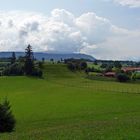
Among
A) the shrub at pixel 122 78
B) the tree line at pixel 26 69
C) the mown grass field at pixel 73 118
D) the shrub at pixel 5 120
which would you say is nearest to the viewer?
the mown grass field at pixel 73 118

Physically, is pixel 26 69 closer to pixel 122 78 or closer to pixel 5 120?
pixel 122 78

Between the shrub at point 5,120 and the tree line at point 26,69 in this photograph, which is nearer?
the shrub at point 5,120

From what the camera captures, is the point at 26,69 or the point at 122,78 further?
the point at 26,69

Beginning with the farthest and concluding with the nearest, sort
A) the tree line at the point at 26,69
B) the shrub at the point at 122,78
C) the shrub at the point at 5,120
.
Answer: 1. the tree line at the point at 26,69
2. the shrub at the point at 122,78
3. the shrub at the point at 5,120

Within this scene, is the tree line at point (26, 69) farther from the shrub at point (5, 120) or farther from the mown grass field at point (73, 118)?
the shrub at point (5, 120)

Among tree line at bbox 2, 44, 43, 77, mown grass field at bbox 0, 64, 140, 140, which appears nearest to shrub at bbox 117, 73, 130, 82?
mown grass field at bbox 0, 64, 140, 140

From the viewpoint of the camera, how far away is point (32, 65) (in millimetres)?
159625

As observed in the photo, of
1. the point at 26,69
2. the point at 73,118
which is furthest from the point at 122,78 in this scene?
the point at 73,118

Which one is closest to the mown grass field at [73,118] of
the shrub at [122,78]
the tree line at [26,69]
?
the tree line at [26,69]

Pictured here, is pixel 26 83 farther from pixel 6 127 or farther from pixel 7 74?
pixel 6 127

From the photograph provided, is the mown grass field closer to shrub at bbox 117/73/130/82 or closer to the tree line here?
the tree line

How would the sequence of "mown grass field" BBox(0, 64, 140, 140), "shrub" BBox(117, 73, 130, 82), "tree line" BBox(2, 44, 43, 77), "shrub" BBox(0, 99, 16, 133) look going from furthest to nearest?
1. "tree line" BBox(2, 44, 43, 77)
2. "shrub" BBox(117, 73, 130, 82)
3. "shrub" BBox(0, 99, 16, 133)
4. "mown grass field" BBox(0, 64, 140, 140)

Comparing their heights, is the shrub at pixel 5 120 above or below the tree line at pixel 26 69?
below

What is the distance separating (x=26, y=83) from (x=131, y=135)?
358 feet
